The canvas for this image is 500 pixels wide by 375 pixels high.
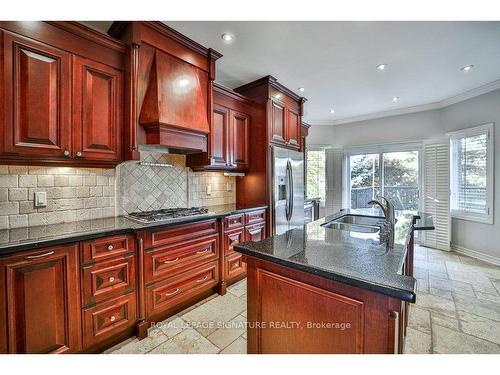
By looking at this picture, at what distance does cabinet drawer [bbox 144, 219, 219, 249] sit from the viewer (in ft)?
6.47

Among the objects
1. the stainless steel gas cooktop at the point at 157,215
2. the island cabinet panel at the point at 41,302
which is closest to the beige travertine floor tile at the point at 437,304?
the stainless steel gas cooktop at the point at 157,215

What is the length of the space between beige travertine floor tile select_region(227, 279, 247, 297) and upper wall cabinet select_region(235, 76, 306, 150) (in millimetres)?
1927

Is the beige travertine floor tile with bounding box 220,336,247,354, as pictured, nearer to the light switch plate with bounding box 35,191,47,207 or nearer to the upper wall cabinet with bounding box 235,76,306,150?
the light switch plate with bounding box 35,191,47,207

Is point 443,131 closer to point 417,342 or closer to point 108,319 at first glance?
point 417,342

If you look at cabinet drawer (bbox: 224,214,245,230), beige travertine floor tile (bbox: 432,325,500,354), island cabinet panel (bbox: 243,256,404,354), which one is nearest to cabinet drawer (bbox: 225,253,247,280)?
cabinet drawer (bbox: 224,214,245,230)

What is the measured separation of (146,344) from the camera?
1.82 meters

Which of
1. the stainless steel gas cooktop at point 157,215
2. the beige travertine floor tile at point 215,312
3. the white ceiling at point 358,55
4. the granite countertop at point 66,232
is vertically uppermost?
the white ceiling at point 358,55

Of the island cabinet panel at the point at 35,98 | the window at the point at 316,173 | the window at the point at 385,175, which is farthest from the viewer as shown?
the window at the point at 316,173

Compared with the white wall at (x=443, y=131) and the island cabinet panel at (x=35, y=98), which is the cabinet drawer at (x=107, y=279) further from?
the white wall at (x=443, y=131)

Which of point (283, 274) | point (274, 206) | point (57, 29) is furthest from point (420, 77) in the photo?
point (57, 29)

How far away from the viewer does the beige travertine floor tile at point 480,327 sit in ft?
6.35

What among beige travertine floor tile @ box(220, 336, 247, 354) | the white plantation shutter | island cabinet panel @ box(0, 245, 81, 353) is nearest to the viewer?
island cabinet panel @ box(0, 245, 81, 353)

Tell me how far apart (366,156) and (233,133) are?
3644 millimetres

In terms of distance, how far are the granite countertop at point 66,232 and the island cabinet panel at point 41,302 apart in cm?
6
